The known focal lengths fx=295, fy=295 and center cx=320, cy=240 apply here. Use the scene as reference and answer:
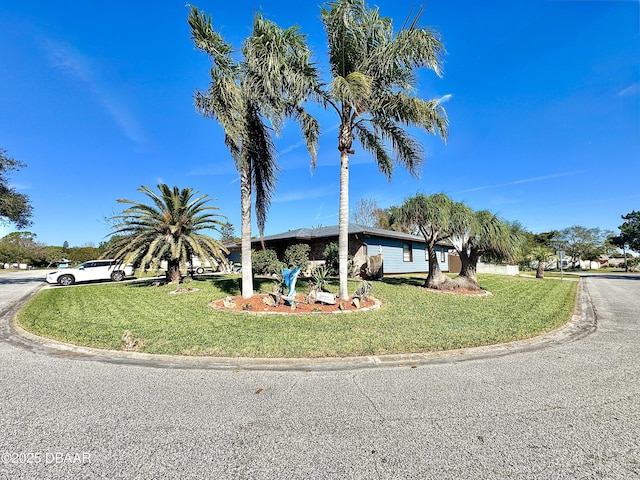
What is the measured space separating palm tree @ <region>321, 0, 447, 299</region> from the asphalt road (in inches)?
200

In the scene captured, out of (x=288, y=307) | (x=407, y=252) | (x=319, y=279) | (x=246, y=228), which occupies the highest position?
(x=246, y=228)

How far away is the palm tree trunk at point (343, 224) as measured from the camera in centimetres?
848

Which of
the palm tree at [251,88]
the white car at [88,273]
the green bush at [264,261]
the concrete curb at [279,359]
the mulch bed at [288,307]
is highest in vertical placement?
the palm tree at [251,88]

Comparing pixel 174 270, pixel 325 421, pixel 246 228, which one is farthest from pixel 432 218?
pixel 174 270

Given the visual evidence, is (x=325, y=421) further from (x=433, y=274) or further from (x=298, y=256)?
(x=298, y=256)

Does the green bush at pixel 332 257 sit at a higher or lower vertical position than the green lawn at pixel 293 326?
higher

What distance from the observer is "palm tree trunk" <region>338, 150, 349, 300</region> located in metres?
8.48

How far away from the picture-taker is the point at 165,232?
13641 mm

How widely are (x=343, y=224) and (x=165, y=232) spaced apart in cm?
929

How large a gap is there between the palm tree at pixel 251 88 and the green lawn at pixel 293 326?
2655 mm

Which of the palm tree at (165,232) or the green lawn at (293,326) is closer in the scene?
the green lawn at (293,326)

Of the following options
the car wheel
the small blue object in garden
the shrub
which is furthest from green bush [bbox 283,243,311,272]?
the car wheel

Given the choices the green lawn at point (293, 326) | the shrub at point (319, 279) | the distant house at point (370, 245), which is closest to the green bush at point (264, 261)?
the distant house at point (370, 245)

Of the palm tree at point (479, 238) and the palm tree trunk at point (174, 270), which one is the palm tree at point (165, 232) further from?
the palm tree at point (479, 238)
